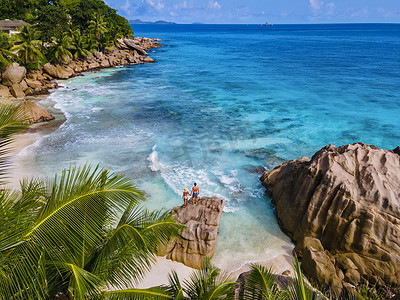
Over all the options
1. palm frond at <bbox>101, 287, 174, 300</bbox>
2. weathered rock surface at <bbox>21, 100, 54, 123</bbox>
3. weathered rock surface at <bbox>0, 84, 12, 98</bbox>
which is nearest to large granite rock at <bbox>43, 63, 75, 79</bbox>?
weathered rock surface at <bbox>0, 84, 12, 98</bbox>

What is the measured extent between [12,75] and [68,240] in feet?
120

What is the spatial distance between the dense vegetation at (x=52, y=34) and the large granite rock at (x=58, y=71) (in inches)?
49.5

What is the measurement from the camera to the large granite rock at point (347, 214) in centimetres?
1109

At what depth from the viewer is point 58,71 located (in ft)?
150

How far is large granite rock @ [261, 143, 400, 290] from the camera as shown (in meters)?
11.1

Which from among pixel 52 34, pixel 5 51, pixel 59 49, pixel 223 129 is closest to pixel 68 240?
pixel 223 129

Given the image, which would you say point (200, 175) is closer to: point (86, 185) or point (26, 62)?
point (86, 185)

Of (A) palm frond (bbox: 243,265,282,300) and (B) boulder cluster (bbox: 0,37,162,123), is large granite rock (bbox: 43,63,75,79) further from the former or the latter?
(A) palm frond (bbox: 243,265,282,300)

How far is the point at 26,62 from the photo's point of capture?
40094 mm

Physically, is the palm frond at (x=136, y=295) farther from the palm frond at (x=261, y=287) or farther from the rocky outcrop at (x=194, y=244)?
the rocky outcrop at (x=194, y=244)

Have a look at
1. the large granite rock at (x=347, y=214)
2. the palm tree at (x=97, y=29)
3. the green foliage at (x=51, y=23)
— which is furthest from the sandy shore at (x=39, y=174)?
the palm tree at (x=97, y=29)

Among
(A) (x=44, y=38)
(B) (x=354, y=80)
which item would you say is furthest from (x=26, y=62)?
(B) (x=354, y=80)

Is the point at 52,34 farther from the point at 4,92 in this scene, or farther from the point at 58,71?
the point at 4,92

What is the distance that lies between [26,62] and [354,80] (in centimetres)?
4947
